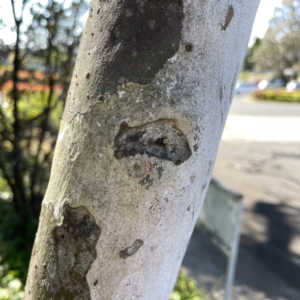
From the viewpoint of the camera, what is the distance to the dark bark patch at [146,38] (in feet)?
3.14

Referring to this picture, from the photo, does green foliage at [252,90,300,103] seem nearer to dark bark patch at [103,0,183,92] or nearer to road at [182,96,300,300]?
road at [182,96,300,300]

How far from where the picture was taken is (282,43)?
99.1 feet

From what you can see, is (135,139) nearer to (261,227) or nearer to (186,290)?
(186,290)

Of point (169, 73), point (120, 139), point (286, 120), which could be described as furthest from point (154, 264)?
point (286, 120)

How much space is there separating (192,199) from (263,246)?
380 cm

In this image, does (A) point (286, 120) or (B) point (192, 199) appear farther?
(A) point (286, 120)

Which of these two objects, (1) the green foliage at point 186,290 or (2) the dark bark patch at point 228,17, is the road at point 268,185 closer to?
(1) the green foliage at point 186,290

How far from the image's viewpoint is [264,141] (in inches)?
433

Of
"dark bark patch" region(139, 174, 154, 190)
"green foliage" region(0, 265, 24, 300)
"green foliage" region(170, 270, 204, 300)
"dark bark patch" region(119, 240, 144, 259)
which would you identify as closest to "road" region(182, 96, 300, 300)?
"green foliage" region(170, 270, 204, 300)

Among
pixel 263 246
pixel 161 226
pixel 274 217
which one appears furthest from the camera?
pixel 274 217

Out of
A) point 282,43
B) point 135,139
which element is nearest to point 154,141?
point 135,139

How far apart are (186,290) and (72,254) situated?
2.59 meters

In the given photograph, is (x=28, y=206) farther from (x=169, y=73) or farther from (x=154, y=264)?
(x=169, y=73)

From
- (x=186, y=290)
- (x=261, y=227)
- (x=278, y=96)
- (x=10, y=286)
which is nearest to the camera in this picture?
(x=10, y=286)
